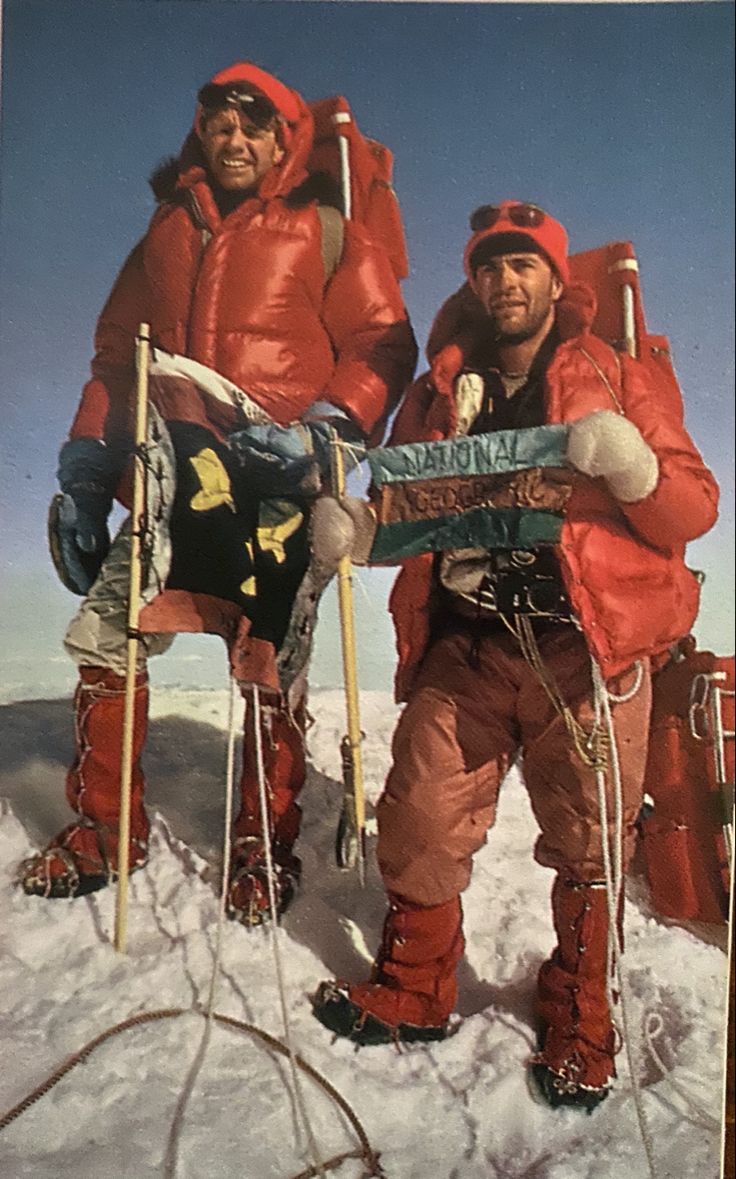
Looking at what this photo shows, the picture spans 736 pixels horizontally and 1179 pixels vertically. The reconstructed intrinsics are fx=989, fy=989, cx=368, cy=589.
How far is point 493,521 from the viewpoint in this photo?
108cm

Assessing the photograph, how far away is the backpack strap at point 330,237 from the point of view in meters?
1.13

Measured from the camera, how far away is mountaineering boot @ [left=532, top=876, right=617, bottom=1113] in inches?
42.4

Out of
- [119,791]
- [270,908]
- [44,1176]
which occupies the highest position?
[119,791]

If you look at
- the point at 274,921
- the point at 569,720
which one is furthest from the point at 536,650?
the point at 274,921

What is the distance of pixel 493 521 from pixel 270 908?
0.50m

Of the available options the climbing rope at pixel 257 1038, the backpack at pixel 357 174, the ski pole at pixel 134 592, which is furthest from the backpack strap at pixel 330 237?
the climbing rope at pixel 257 1038

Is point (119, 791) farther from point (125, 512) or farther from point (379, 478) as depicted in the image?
point (379, 478)

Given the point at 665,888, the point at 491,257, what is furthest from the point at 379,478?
the point at 665,888

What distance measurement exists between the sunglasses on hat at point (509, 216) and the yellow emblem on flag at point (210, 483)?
0.39 meters

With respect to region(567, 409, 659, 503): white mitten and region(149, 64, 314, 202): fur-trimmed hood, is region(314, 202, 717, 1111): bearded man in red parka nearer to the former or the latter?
region(567, 409, 659, 503): white mitten

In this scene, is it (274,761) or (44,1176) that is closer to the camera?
(44,1176)

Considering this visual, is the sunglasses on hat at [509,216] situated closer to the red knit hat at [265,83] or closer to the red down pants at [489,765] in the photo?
the red knit hat at [265,83]

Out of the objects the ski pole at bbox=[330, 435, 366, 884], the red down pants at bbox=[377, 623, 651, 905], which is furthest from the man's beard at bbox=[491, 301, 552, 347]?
the red down pants at bbox=[377, 623, 651, 905]

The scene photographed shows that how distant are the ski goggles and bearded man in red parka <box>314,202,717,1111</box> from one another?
263 millimetres
